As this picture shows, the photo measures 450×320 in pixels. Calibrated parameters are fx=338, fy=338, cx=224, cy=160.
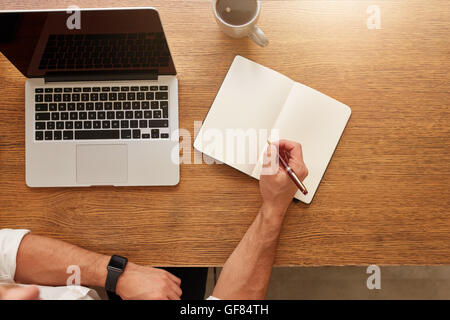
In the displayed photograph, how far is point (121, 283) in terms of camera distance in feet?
2.81

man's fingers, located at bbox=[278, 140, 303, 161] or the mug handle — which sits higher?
the mug handle

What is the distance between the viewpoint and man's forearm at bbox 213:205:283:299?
31.8 inches

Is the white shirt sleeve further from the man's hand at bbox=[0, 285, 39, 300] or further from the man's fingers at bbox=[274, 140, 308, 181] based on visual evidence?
the man's fingers at bbox=[274, 140, 308, 181]

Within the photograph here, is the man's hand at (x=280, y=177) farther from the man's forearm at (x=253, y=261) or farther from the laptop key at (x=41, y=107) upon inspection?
the laptop key at (x=41, y=107)

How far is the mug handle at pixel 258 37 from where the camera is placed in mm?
792

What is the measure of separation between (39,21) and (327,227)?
0.78m

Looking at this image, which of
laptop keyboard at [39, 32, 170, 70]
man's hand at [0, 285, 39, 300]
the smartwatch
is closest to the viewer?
man's hand at [0, 285, 39, 300]

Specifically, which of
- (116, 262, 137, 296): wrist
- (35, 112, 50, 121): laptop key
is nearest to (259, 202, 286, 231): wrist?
(116, 262, 137, 296): wrist

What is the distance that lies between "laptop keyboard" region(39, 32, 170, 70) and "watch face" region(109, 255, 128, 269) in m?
0.47

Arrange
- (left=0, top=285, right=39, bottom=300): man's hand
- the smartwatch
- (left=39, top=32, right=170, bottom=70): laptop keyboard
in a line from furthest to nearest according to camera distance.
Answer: the smartwatch, (left=39, top=32, right=170, bottom=70): laptop keyboard, (left=0, top=285, right=39, bottom=300): man's hand

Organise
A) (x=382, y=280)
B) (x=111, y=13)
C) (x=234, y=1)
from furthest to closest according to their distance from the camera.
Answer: (x=382, y=280)
(x=234, y=1)
(x=111, y=13)

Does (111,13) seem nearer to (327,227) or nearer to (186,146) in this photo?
(186,146)

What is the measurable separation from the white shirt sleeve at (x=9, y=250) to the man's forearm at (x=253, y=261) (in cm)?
50
